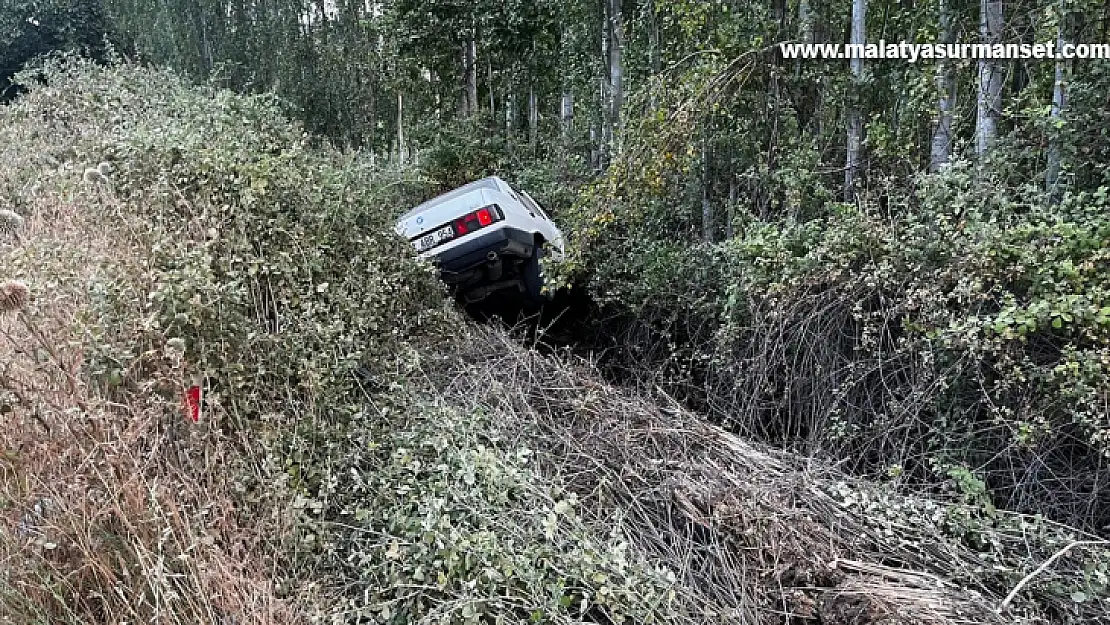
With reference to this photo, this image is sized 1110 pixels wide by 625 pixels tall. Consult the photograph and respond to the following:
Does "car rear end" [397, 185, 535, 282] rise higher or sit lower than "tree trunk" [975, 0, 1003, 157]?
lower

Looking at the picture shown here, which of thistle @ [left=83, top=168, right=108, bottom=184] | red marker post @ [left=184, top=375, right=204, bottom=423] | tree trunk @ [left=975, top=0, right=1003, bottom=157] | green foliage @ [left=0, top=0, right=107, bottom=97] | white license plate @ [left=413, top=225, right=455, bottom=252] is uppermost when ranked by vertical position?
green foliage @ [left=0, top=0, right=107, bottom=97]

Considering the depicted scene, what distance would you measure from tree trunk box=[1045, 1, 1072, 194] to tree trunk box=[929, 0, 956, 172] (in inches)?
25.0

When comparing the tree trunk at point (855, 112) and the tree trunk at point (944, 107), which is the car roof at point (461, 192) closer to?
the tree trunk at point (855, 112)

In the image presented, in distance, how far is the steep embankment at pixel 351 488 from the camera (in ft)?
7.33

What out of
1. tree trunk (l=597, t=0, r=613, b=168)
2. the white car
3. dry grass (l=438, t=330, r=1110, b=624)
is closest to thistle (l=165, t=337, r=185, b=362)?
dry grass (l=438, t=330, r=1110, b=624)

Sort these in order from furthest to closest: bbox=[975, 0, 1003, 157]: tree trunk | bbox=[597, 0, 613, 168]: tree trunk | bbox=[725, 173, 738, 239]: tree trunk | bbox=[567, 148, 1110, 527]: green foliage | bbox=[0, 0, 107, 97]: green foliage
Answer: bbox=[0, 0, 107, 97]: green foliage → bbox=[597, 0, 613, 168]: tree trunk → bbox=[725, 173, 738, 239]: tree trunk → bbox=[975, 0, 1003, 157]: tree trunk → bbox=[567, 148, 1110, 527]: green foliage

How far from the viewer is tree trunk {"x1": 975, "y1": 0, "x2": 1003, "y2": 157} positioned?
411 cm

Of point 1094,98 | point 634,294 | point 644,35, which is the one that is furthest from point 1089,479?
point 644,35

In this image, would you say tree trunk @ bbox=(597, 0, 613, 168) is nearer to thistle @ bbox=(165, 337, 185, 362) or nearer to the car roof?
the car roof

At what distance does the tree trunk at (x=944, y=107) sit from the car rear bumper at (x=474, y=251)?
10.3 ft

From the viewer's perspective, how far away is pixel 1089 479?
2947mm

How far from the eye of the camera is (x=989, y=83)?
13.7 feet

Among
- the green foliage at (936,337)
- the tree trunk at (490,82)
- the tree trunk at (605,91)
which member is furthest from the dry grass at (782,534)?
the tree trunk at (490,82)

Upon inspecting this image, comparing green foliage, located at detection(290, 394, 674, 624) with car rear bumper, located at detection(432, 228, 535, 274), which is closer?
green foliage, located at detection(290, 394, 674, 624)
